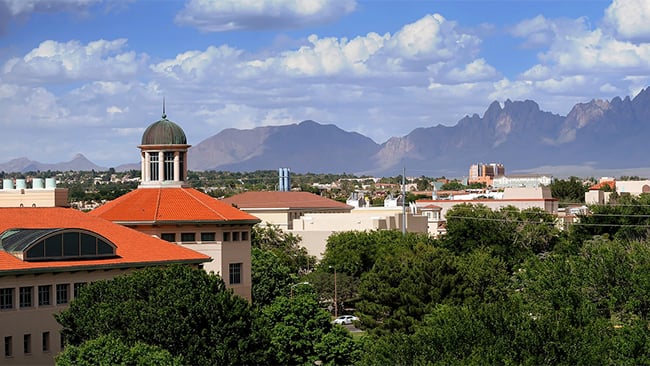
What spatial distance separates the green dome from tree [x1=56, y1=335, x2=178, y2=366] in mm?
32514

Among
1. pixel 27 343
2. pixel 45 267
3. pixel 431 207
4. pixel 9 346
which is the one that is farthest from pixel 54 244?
pixel 431 207

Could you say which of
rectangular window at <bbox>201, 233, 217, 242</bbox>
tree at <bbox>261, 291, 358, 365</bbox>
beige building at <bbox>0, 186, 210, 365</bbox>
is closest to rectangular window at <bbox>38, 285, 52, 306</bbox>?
beige building at <bbox>0, 186, 210, 365</bbox>

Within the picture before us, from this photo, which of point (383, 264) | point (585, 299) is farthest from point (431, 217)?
point (585, 299)

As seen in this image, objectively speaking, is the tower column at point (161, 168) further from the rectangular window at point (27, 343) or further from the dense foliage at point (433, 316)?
the rectangular window at point (27, 343)

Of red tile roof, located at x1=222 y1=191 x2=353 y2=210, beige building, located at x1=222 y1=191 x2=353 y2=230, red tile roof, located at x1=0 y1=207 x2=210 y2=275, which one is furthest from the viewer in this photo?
red tile roof, located at x1=222 y1=191 x2=353 y2=210

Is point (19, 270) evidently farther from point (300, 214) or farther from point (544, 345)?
→ point (300, 214)

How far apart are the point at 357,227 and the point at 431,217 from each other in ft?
168

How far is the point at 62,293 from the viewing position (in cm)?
5816

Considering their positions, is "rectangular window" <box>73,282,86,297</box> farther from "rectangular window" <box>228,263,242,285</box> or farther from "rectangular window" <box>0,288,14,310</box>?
"rectangular window" <box>228,263,242,285</box>

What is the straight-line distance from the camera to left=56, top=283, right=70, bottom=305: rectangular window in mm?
57812

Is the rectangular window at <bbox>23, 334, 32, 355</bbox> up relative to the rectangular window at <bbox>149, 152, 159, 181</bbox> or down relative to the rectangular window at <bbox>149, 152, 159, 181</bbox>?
down

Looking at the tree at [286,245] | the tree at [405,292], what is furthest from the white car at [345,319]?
the tree at [286,245]

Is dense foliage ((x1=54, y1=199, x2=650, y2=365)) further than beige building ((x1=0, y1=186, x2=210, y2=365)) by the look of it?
No

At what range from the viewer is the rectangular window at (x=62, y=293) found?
5781 cm
